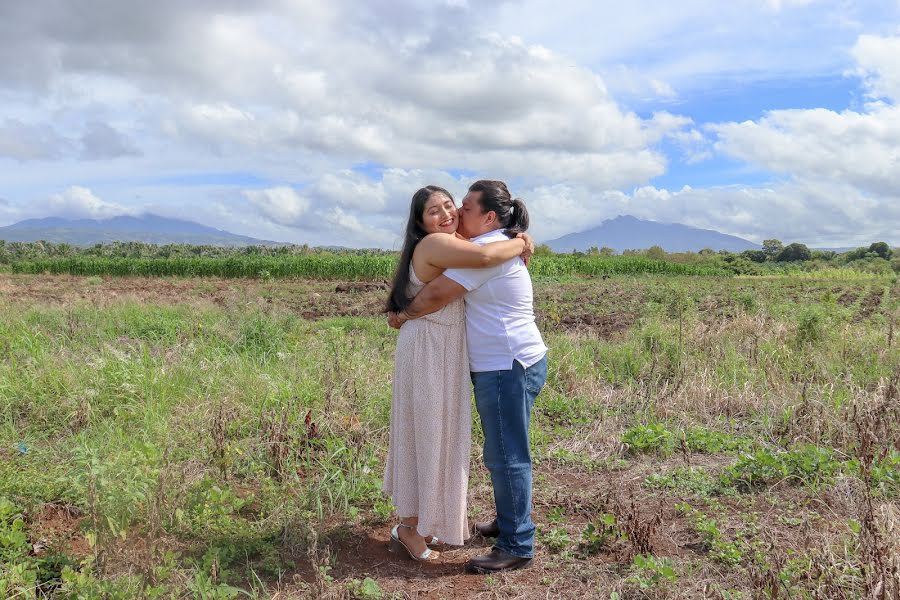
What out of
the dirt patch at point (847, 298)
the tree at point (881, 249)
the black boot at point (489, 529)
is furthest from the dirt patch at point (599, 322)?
the tree at point (881, 249)

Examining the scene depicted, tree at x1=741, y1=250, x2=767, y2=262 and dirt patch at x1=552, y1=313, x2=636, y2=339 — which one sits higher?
tree at x1=741, y1=250, x2=767, y2=262

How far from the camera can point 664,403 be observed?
538 centimetres

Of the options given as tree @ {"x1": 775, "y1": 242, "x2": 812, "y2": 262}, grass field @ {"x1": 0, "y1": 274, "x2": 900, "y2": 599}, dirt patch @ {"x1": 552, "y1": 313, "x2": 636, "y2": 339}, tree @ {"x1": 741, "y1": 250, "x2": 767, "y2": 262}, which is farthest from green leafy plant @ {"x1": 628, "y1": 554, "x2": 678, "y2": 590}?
tree @ {"x1": 775, "y1": 242, "x2": 812, "y2": 262}

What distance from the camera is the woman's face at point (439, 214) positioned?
309cm

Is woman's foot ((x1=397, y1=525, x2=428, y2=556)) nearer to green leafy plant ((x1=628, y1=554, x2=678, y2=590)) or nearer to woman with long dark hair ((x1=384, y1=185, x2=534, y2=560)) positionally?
woman with long dark hair ((x1=384, y1=185, x2=534, y2=560))

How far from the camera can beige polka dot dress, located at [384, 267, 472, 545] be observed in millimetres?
A: 3146

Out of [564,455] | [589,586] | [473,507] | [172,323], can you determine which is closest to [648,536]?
[589,586]

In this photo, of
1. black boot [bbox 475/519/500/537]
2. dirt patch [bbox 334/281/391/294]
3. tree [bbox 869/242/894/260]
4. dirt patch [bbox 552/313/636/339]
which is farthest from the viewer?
tree [bbox 869/242/894/260]

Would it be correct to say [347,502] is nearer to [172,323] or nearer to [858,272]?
[172,323]

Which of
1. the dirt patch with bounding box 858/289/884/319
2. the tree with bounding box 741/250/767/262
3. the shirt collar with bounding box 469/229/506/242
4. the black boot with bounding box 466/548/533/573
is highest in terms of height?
the tree with bounding box 741/250/767/262

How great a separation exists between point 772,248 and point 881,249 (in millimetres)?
6321

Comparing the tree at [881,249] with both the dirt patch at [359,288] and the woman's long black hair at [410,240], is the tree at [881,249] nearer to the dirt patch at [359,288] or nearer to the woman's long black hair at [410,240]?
the dirt patch at [359,288]

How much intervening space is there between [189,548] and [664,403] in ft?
11.9

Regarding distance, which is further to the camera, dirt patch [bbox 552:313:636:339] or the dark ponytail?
dirt patch [bbox 552:313:636:339]
